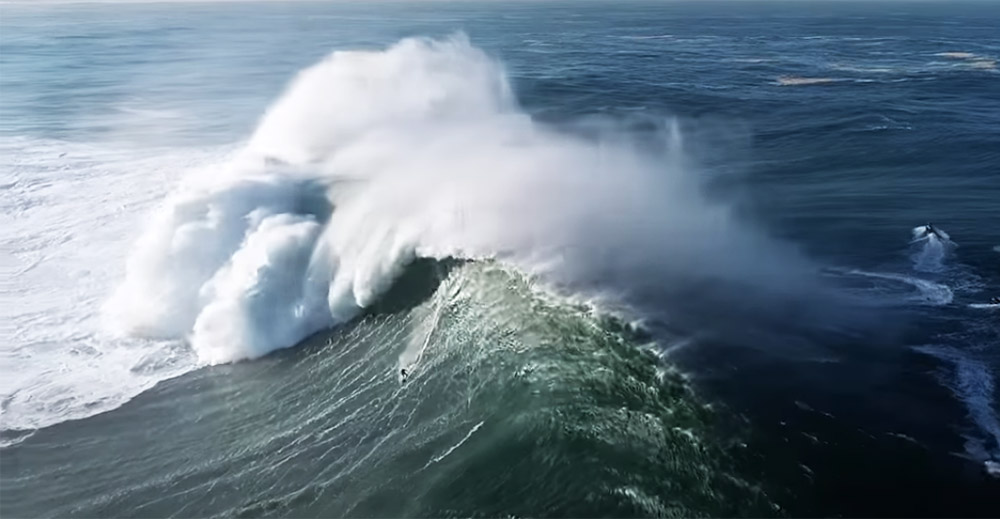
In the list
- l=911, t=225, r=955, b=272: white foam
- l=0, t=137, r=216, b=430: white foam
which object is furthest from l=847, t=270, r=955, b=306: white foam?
l=0, t=137, r=216, b=430: white foam

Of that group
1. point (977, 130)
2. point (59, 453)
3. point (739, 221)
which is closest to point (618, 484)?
point (59, 453)

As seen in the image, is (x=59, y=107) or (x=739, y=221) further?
(x=59, y=107)

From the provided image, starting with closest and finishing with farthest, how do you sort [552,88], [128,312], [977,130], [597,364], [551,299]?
[597,364] < [551,299] < [128,312] < [977,130] < [552,88]

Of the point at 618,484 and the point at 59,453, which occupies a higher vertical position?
the point at 618,484

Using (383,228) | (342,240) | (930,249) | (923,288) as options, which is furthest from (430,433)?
(930,249)

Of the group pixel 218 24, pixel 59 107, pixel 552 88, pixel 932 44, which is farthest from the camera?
pixel 218 24

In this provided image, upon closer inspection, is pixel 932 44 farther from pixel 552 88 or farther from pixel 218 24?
pixel 218 24

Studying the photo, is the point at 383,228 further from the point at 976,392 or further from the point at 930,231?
the point at 930,231
